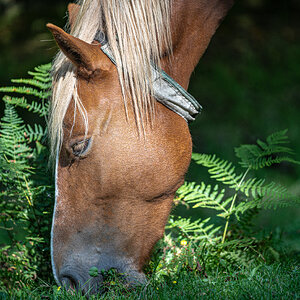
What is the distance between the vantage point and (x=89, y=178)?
206 cm

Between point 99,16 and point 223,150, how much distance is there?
369 cm

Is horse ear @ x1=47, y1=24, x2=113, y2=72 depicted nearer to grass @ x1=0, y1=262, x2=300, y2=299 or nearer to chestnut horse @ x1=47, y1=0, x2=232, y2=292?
chestnut horse @ x1=47, y1=0, x2=232, y2=292

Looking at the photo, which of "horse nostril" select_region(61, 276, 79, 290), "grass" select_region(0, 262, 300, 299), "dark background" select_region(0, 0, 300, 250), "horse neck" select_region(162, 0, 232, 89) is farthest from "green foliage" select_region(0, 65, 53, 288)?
"dark background" select_region(0, 0, 300, 250)

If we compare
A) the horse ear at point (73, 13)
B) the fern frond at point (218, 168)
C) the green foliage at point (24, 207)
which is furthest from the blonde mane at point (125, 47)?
the fern frond at point (218, 168)

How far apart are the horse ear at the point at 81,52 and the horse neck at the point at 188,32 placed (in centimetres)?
38

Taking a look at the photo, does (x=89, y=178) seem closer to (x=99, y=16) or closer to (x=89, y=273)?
(x=89, y=273)

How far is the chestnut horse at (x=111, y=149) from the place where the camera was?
2020 mm

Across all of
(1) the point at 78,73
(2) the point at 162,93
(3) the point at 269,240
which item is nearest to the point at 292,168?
(3) the point at 269,240

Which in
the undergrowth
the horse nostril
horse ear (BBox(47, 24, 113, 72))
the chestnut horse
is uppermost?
horse ear (BBox(47, 24, 113, 72))

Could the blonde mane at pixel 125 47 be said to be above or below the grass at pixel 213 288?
above

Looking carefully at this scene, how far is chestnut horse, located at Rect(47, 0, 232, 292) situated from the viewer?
202 cm

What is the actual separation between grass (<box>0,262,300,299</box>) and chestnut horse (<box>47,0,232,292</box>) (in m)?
0.09

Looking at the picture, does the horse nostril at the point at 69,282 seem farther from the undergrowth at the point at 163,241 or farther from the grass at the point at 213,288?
the undergrowth at the point at 163,241

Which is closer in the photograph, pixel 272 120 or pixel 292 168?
pixel 292 168
